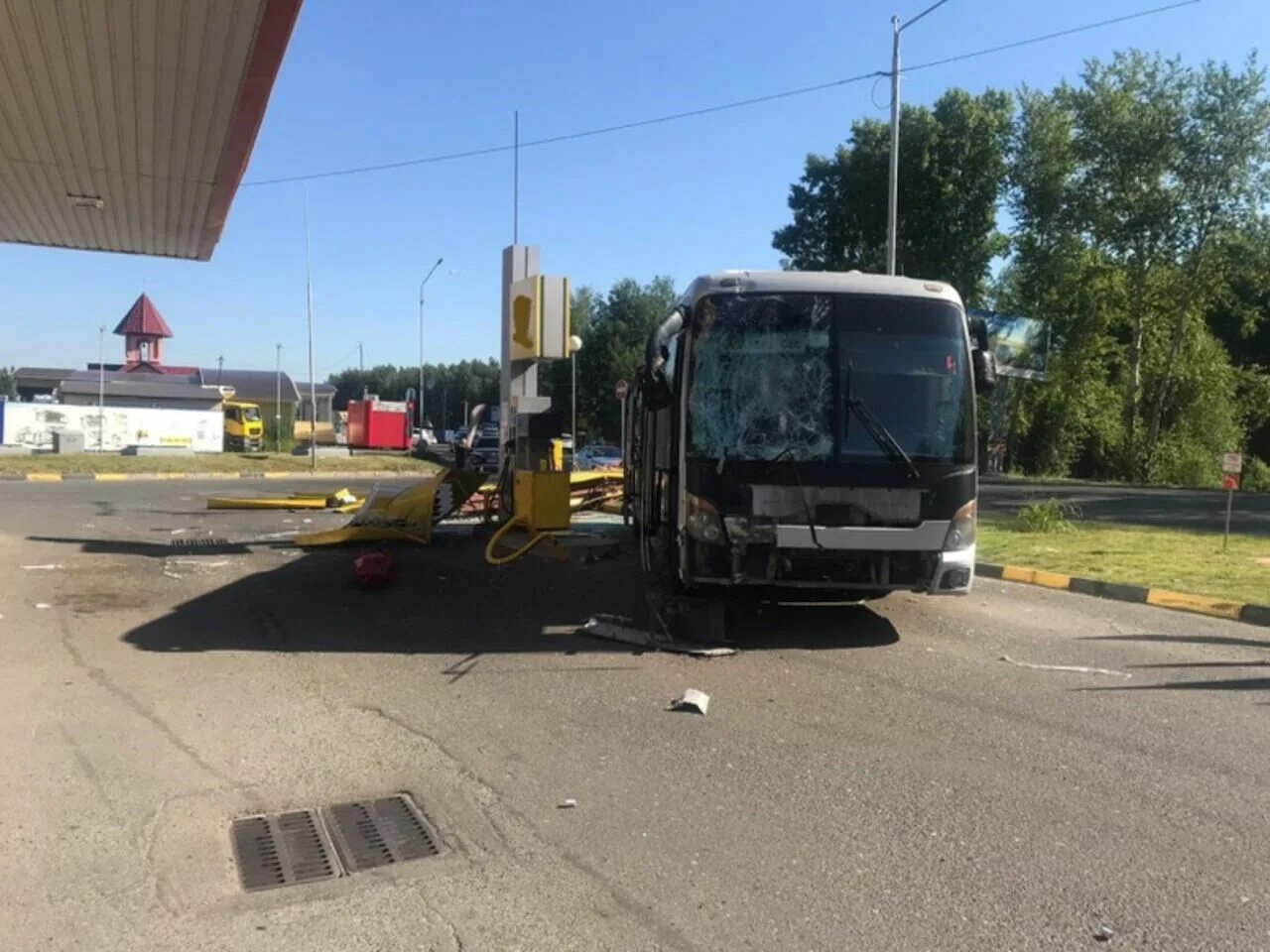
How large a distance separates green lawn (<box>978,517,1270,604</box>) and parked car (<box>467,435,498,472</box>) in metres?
21.2

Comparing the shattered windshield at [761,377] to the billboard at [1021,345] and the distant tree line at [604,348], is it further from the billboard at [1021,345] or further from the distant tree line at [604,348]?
the distant tree line at [604,348]

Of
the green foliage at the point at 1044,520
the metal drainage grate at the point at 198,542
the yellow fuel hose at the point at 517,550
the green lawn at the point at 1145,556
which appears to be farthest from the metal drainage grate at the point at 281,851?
the green foliage at the point at 1044,520

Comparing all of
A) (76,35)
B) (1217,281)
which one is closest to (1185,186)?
(1217,281)

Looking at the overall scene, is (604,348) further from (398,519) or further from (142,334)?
(398,519)

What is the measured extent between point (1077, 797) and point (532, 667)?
3.89 meters

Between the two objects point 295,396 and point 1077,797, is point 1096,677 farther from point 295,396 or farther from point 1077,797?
point 295,396

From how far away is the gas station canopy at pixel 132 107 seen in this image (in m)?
8.66

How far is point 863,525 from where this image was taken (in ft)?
25.7

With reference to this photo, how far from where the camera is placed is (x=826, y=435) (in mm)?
8016

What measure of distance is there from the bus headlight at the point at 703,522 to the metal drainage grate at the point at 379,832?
3.62 meters

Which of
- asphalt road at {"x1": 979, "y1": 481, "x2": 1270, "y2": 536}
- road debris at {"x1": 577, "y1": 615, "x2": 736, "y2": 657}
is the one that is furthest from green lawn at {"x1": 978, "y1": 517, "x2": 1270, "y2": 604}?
road debris at {"x1": 577, "y1": 615, "x2": 736, "y2": 657}

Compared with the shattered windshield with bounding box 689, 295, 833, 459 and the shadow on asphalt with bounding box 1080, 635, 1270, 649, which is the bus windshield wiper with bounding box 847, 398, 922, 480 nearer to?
the shattered windshield with bounding box 689, 295, 833, 459

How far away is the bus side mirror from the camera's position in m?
8.57

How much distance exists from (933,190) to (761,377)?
4072 cm
